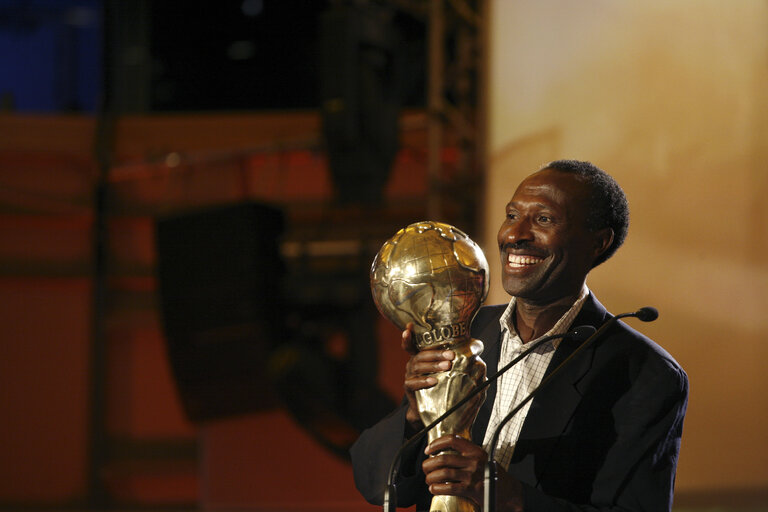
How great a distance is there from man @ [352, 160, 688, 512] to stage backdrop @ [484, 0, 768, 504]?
1531 millimetres

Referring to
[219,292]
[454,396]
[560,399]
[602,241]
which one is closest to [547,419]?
[560,399]

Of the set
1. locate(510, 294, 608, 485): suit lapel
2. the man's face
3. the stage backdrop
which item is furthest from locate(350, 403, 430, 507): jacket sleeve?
the stage backdrop

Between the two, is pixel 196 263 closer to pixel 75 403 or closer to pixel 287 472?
pixel 287 472

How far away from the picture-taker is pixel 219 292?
14.5ft

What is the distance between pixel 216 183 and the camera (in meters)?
6.25

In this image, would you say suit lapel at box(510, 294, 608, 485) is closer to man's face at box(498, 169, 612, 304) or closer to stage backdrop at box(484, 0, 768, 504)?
man's face at box(498, 169, 612, 304)

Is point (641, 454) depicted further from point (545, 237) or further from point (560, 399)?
point (545, 237)

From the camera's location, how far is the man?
99 cm

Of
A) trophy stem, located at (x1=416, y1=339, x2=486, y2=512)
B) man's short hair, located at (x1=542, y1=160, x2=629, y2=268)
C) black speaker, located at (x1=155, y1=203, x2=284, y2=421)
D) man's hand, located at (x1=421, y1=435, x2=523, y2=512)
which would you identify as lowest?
black speaker, located at (x1=155, y1=203, x2=284, y2=421)

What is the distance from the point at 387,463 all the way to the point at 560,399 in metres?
0.24

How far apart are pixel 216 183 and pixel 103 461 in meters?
2.16

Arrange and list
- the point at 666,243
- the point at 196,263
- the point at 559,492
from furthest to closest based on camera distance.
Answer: the point at 196,263
the point at 666,243
the point at 559,492

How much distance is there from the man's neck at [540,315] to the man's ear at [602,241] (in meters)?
0.06

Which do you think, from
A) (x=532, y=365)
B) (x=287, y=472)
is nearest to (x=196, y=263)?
(x=287, y=472)
